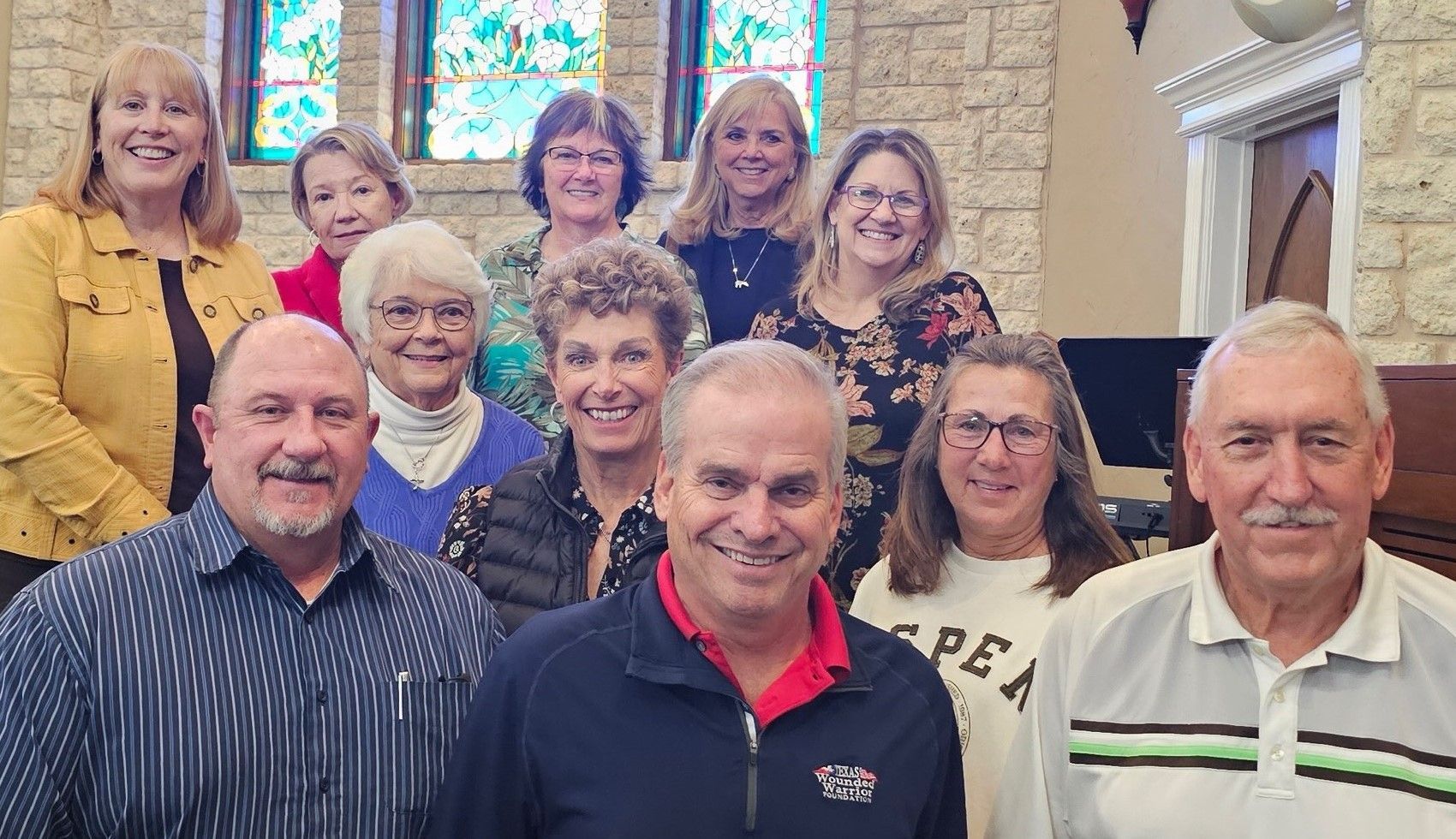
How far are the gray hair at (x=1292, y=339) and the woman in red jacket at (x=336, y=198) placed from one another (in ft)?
7.51

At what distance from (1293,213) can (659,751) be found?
393 cm

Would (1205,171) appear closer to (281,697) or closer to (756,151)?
(756,151)

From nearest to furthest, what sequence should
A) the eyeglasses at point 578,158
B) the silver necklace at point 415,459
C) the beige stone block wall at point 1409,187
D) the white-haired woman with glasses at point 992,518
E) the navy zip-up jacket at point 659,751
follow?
the navy zip-up jacket at point 659,751 → the white-haired woman with glasses at point 992,518 → the silver necklace at point 415,459 → the eyeglasses at point 578,158 → the beige stone block wall at point 1409,187

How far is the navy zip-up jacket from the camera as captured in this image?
1.48 m

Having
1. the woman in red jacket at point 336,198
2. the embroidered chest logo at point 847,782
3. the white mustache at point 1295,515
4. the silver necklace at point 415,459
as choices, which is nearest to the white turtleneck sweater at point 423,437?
the silver necklace at point 415,459

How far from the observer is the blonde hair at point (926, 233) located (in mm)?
2729

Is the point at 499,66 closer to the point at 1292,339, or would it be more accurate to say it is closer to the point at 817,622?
the point at 817,622

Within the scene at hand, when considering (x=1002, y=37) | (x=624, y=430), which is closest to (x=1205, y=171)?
(x=1002, y=37)

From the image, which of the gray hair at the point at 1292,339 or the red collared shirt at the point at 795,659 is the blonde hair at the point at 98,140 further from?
the gray hair at the point at 1292,339

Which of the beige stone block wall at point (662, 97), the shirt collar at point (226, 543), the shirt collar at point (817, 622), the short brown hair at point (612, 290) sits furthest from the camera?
the beige stone block wall at point (662, 97)

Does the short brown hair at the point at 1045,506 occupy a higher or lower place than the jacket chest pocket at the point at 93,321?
lower

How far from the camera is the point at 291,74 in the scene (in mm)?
7953

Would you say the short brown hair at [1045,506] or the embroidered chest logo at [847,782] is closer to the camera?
the embroidered chest logo at [847,782]

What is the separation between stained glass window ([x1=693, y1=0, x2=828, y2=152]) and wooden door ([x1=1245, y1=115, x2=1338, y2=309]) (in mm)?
2653
